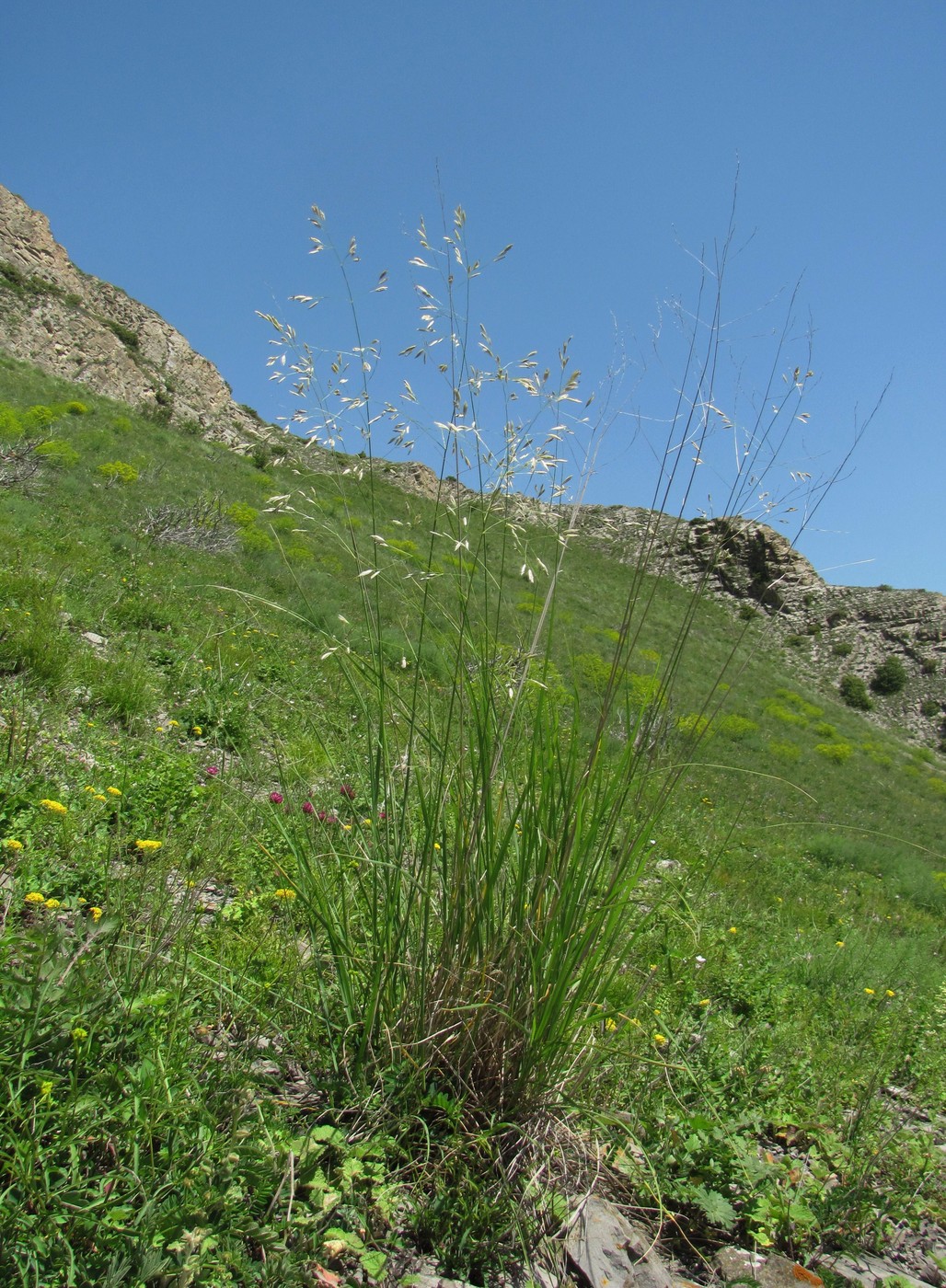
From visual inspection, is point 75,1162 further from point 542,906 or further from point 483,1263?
point 542,906

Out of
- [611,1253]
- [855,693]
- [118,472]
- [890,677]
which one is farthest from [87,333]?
[890,677]

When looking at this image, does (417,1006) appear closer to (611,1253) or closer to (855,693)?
(611,1253)

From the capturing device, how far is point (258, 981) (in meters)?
1.80

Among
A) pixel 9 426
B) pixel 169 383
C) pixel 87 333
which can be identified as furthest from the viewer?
pixel 169 383

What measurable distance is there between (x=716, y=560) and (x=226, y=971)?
154cm

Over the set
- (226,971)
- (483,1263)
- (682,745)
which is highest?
(682,745)

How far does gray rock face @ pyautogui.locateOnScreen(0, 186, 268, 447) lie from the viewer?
29025mm

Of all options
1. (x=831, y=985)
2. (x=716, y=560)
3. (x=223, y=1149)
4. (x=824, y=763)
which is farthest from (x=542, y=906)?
(x=824, y=763)

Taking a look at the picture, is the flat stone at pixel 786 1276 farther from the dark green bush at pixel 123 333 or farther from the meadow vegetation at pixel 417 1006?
the dark green bush at pixel 123 333

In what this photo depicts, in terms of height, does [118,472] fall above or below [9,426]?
below

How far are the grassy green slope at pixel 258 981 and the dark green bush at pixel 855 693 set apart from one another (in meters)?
34.3

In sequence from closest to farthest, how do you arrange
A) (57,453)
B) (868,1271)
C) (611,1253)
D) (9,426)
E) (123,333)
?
(611,1253) → (868,1271) → (57,453) → (9,426) → (123,333)

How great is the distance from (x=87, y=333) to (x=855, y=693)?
3974 cm

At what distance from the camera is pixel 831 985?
3670 mm
